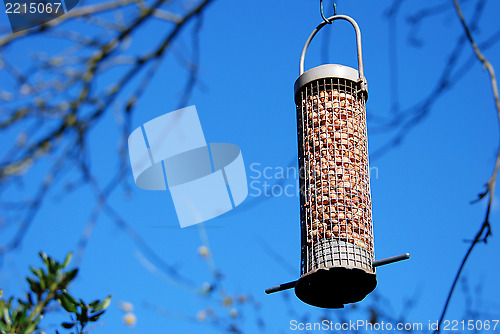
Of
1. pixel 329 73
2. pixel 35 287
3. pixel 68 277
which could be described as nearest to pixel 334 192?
pixel 329 73

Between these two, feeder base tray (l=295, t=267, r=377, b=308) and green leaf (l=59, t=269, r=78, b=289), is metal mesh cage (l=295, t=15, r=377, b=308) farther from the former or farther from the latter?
green leaf (l=59, t=269, r=78, b=289)

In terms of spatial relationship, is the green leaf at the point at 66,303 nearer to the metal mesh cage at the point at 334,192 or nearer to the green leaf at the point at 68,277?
the green leaf at the point at 68,277

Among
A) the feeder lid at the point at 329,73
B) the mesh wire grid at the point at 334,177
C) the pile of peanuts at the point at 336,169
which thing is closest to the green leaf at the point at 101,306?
the mesh wire grid at the point at 334,177

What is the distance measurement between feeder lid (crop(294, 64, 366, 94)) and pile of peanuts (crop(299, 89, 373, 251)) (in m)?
0.10

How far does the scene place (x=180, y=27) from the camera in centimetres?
226

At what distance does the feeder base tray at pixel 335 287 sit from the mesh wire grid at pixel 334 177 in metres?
0.05

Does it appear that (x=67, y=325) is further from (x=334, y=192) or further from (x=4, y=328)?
(x=334, y=192)

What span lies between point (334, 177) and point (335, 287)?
25.6 inches

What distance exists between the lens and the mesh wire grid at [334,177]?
4.13m

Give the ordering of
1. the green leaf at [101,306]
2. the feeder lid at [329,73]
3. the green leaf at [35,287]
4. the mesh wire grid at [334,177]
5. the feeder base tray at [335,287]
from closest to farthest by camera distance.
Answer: the green leaf at [35,287] → the green leaf at [101,306] → the feeder base tray at [335,287] → the mesh wire grid at [334,177] → the feeder lid at [329,73]

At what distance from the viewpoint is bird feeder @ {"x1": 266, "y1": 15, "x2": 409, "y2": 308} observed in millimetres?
4078

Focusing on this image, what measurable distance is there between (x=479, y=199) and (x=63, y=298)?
174 centimetres

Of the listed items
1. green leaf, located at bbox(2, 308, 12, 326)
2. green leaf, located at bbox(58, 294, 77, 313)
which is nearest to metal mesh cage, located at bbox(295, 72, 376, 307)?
green leaf, located at bbox(58, 294, 77, 313)

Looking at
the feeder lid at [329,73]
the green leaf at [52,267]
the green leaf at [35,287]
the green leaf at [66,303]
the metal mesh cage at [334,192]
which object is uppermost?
the feeder lid at [329,73]
